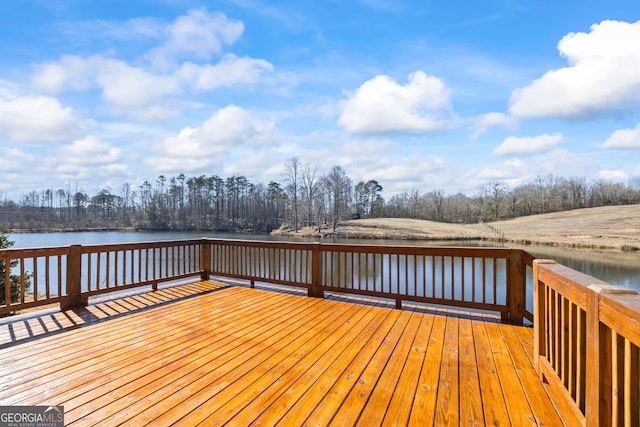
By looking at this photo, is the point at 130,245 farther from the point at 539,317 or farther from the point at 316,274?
the point at 539,317

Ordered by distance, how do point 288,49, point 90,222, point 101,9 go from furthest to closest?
point 90,222
point 288,49
point 101,9

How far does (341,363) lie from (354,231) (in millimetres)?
27795

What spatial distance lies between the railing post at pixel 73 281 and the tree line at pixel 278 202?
28.2 meters

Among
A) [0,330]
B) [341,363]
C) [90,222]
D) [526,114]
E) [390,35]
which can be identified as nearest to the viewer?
[341,363]

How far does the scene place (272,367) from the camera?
92.1 inches

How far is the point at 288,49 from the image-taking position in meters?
7.76

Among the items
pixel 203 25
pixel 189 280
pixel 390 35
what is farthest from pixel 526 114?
pixel 189 280

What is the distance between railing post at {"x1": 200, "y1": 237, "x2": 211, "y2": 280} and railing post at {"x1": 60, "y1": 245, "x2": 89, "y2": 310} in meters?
1.89

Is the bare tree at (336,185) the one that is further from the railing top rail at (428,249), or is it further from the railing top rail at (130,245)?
the railing top rail at (428,249)

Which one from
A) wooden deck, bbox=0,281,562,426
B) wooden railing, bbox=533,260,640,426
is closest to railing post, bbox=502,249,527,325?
wooden deck, bbox=0,281,562,426

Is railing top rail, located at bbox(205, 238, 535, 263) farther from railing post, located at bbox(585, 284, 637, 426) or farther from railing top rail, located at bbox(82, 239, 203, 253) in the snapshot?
railing post, located at bbox(585, 284, 637, 426)

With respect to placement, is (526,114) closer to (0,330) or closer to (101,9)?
(101,9)

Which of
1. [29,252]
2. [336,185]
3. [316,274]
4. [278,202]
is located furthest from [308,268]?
[278,202]

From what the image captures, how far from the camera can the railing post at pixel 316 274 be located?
4535 millimetres
